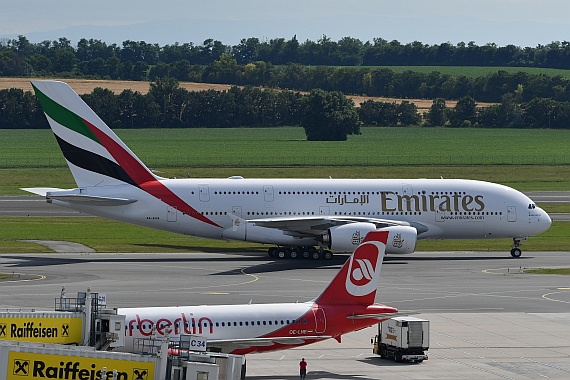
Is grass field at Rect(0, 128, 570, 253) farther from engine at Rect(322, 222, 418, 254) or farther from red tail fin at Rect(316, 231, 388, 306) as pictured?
red tail fin at Rect(316, 231, 388, 306)

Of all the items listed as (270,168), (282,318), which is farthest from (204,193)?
(270,168)

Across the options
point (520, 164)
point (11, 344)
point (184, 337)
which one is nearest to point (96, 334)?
point (184, 337)

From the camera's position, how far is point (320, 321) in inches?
1633

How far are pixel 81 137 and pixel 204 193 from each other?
9.56 meters

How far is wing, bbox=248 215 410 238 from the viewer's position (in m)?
72.6

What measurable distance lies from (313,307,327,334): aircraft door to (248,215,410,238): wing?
3095 cm

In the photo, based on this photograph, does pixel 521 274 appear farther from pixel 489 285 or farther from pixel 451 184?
pixel 451 184

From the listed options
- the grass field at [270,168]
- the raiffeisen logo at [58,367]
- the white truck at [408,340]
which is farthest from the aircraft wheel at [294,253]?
the raiffeisen logo at [58,367]

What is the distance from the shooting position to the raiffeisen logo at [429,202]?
7625 cm

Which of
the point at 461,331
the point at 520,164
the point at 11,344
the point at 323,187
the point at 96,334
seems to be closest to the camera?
the point at 11,344

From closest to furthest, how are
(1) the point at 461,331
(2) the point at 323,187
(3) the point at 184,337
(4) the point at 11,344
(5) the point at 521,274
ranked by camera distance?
(4) the point at 11,344
(3) the point at 184,337
(1) the point at 461,331
(5) the point at 521,274
(2) the point at 323,187

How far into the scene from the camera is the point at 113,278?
6538 cm

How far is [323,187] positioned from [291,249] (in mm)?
5143

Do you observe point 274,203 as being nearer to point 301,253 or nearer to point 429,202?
point 301,253
